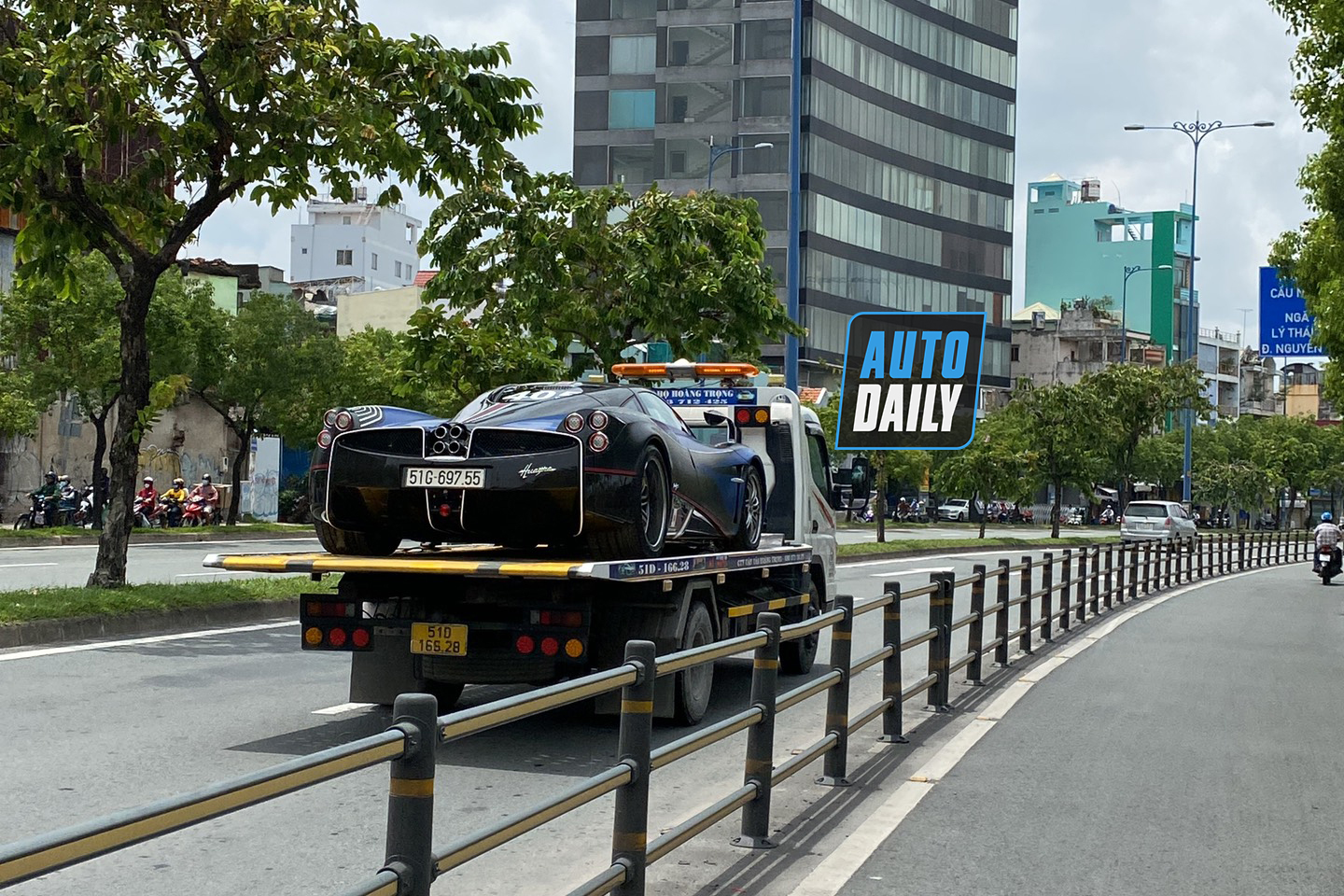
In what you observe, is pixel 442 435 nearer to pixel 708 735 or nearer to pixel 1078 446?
pixel 708 735

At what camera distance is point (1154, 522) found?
5166 centimetres

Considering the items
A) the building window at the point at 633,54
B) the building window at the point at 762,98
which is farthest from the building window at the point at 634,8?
the building window at the point at 762,98

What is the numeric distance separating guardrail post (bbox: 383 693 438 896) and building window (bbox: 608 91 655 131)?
74.7 m

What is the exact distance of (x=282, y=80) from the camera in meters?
15.1

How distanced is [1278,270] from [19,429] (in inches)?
1008

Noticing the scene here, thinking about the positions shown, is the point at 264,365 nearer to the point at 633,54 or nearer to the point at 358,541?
the point at 358,541

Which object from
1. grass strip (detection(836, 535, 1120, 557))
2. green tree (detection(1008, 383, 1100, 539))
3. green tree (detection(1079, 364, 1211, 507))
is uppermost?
green tree (detection(1079, 364, 1211, 507))

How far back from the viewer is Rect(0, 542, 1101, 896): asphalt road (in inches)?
229

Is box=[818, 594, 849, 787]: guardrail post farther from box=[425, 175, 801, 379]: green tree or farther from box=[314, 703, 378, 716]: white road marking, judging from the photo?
box=[425, 175, 801, 379]: green tree

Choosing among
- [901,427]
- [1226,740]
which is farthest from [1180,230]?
[1226,740]

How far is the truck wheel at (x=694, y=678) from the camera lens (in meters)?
9.42

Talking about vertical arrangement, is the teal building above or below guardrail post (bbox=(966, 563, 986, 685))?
above

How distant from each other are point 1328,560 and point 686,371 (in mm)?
22356

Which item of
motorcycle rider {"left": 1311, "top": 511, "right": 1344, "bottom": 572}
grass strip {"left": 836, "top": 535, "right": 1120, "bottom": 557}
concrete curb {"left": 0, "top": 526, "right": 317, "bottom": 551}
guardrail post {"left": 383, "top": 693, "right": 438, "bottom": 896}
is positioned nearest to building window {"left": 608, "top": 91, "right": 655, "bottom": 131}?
grass strip {"left": 836, "top": 535, "right": 1120, "bottom": 557}
